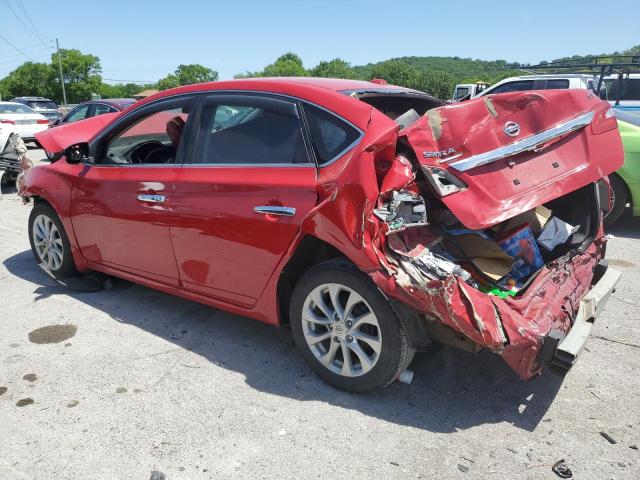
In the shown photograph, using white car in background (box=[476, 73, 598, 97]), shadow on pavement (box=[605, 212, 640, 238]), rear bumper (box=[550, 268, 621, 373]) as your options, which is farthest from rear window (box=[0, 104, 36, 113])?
rear bumper (box=[550, 268, 621, 373])

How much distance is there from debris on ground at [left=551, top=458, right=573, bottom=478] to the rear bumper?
430 mm

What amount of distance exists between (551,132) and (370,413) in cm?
195

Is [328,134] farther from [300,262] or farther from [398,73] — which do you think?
[398,73]

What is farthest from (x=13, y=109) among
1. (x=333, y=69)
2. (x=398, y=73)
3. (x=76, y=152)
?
(x=333, y=69)

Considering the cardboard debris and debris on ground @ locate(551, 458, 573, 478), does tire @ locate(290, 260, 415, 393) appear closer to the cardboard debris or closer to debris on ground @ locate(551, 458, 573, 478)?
debris on ground @ locate(551, 458, 573, 478)

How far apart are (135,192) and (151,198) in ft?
0.66

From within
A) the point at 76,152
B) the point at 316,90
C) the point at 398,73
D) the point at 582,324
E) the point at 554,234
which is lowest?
the point at 582,324

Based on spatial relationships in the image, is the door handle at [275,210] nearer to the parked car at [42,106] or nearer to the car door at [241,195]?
the car door at [241,195]

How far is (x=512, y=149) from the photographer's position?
9.80 feet

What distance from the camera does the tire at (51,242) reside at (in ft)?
15.3

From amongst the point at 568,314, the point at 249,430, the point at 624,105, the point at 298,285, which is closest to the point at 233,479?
the point at 249,430

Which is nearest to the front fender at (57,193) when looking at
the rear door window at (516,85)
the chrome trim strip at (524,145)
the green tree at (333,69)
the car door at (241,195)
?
the car door at (241,195)

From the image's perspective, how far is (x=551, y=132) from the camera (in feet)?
10.2

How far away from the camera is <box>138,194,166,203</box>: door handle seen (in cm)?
365
